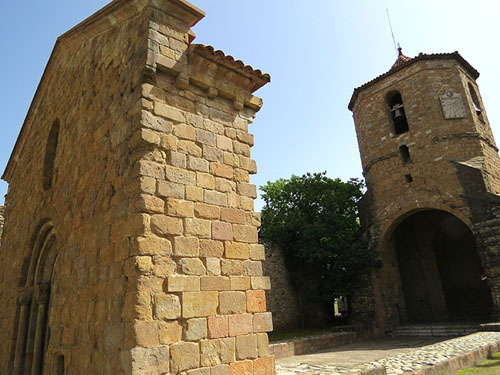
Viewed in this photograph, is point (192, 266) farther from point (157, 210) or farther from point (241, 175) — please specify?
point (241, 175)

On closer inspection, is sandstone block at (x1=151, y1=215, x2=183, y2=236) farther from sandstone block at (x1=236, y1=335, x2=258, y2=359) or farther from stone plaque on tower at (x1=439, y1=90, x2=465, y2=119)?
stone plaque on tower at (x1=439, y1=90, x2=465, y2=119)

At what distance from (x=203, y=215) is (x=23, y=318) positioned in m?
5.46

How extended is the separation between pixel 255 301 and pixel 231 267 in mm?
566

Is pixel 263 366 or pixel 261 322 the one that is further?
pixel 261 322

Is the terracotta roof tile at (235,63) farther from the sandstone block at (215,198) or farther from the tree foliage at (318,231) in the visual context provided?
the tree foliage at (318,231)

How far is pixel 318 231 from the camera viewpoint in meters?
15.8

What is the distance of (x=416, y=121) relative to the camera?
15914 millimetres

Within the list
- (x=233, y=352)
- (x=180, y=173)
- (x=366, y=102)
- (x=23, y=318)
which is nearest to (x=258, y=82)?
(x=180, y=173)

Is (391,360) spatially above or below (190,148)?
below

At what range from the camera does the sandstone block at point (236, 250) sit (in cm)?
436

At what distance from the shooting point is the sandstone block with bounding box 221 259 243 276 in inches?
167

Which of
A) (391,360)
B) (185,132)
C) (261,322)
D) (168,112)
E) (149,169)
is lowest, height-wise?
(391,360)

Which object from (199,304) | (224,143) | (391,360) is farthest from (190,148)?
(391,360)

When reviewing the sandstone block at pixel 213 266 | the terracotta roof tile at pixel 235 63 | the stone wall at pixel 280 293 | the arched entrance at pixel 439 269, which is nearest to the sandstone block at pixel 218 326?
the sandstone block at pixel 213 266
